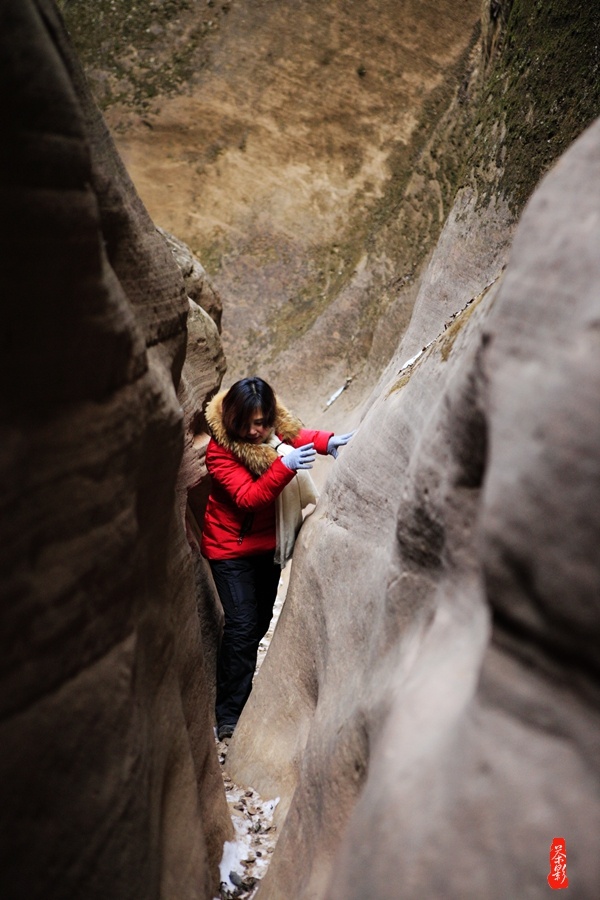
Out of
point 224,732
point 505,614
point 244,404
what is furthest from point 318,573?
point 505,614

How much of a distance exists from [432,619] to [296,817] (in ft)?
3.25

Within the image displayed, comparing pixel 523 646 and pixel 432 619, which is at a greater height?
pixel 523 646

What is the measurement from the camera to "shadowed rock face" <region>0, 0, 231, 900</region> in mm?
1394

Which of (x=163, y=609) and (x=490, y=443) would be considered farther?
(x=163, y=609)

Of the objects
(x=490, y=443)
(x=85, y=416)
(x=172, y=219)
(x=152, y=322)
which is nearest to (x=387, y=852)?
(x=490, y=443)

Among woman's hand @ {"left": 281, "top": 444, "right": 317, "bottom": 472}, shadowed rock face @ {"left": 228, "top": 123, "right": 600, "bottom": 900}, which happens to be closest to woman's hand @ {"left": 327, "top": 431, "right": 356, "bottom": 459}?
woman's hand @ {"left": 281, "top": 444, "right": 317, "bottom": 472}

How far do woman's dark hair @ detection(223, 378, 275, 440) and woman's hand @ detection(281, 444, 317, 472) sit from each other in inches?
8.4

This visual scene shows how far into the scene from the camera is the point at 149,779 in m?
1.83

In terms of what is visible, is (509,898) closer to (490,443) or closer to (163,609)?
(490,443)

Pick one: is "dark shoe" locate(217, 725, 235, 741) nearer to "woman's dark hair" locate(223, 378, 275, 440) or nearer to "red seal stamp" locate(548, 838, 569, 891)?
"woman's dark hair" locate(223, 378, 275, 440)

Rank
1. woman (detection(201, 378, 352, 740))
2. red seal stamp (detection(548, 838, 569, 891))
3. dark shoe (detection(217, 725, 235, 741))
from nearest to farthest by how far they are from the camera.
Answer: red seal stamp (detection(548, 838, 569, 891))
woman (detection(201, 378, 352, 740))
dark shoe (detection(217, 725, 235, 741))

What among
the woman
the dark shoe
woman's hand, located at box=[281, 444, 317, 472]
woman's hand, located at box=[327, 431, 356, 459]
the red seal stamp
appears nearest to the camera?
the red seal stamp

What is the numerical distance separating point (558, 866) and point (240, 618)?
231cm

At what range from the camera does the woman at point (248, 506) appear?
120 inches
